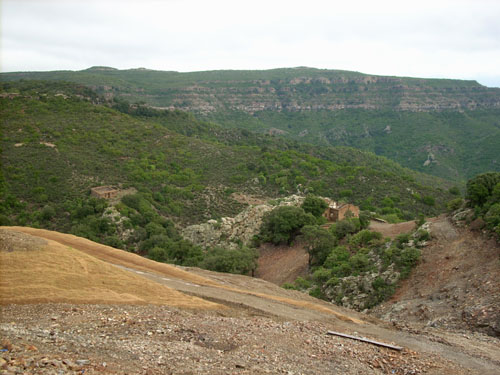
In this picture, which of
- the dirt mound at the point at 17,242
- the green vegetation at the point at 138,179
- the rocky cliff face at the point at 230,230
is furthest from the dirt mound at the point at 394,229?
the dirt mound at the point at 17,242

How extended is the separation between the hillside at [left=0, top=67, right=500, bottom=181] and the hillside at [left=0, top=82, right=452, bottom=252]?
4665cm

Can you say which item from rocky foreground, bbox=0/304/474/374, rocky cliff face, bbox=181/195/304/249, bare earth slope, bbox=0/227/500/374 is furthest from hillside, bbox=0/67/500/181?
rocky foreground, bbox=0/304/474/374

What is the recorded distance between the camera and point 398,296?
749 inches

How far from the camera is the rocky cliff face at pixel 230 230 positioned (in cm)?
3484

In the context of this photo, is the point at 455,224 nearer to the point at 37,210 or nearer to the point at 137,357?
the point at 137,357

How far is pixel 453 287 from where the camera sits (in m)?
17.2

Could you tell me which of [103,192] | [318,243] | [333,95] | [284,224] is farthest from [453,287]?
[333,95]

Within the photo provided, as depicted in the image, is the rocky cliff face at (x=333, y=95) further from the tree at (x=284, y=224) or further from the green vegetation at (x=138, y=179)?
the tree at (x=284, y=224)

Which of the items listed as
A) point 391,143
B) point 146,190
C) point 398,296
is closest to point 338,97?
point 391,143

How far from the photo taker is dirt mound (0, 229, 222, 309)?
11.4 metres

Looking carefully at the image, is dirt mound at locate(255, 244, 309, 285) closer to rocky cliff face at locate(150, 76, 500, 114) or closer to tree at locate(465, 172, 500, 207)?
tree at locate(465, 172, 500, 207)

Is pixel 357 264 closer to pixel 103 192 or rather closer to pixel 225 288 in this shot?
pixel 225 288

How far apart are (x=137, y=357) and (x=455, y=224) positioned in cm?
1944

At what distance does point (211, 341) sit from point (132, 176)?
128ft
